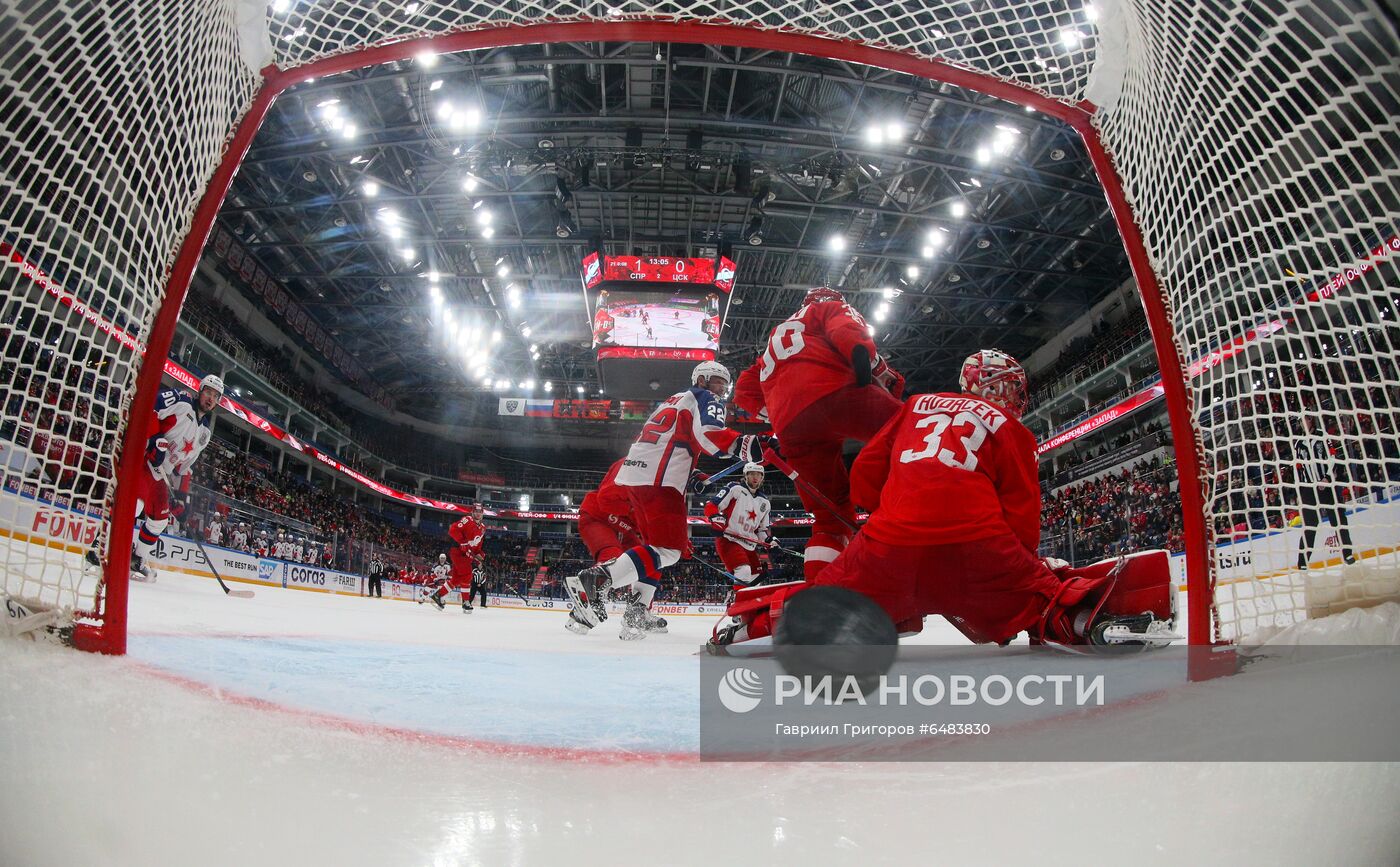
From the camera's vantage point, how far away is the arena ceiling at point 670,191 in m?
12.1

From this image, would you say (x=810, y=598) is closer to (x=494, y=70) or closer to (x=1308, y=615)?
(x=1308, y=615)

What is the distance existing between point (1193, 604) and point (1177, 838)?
116 cm

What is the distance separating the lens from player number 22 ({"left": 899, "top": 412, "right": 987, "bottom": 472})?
1659 mm

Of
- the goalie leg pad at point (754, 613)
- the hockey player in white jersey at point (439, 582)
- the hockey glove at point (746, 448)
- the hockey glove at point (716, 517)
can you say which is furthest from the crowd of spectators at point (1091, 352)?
the goalie leg pad at point (754, 613)

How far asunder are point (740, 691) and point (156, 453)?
537 cm

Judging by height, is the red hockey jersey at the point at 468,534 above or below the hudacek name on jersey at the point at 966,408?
below

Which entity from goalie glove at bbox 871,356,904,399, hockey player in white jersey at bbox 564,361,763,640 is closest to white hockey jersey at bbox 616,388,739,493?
hockey player in white jersey at bbox 564,361,763,640

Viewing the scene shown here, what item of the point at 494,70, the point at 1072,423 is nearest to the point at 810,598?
the point at 494,70

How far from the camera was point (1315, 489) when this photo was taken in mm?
1637

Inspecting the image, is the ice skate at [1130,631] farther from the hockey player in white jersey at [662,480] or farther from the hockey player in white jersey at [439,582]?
the hockey player in white jersey at [439,582]

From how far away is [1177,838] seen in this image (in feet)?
2.00

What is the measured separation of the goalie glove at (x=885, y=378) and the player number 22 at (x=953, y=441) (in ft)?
3.22

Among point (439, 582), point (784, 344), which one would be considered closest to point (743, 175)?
point (439, 582)

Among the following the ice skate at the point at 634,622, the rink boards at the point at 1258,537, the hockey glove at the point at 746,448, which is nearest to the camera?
the rink boards at the point at 1258,537
